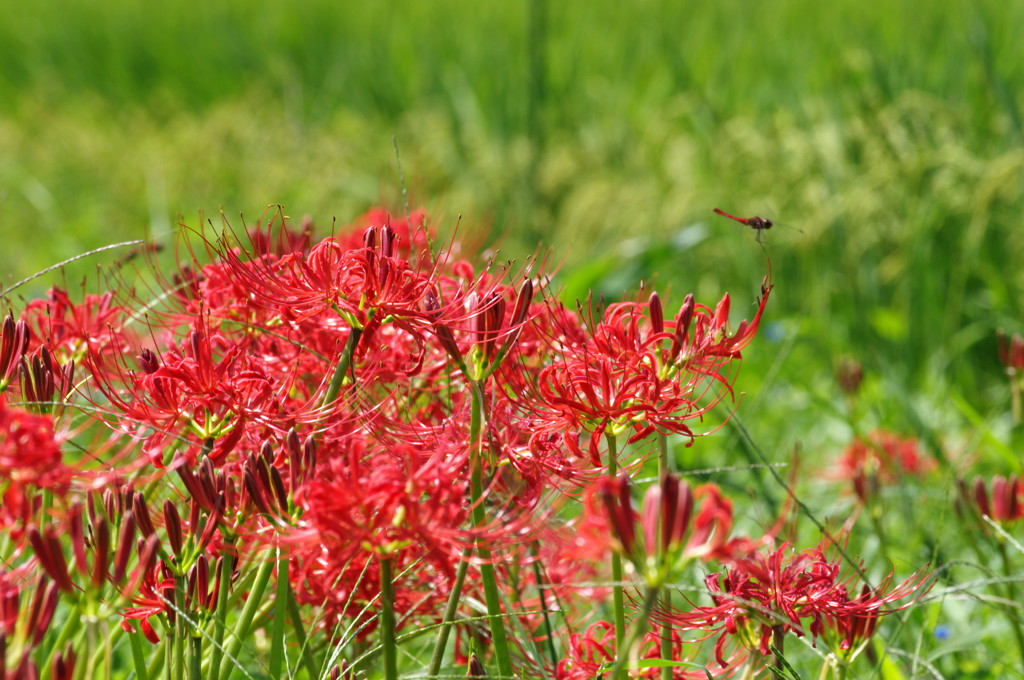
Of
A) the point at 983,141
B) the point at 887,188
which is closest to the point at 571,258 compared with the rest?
the point at 887,188

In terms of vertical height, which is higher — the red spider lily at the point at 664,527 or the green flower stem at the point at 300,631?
the green flower stem at the point at 300,631

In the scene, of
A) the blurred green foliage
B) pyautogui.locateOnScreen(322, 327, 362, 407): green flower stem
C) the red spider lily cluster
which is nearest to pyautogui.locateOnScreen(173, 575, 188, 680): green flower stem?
the red spider lily cluster

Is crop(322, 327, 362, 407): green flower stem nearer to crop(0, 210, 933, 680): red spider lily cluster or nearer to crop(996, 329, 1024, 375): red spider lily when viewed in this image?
crop(0, 210, 933, 680): red spider lily cluster

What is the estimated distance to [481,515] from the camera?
3.68ft

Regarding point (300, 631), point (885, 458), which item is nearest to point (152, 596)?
point (300, 631)

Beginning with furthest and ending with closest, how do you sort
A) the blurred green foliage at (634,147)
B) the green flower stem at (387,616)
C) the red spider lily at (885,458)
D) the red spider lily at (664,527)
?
the blurred green foliage at (634,147)
the red spider lily at (885,458)
the green flower stem at (387,616)
the red spider lily at (664,527)

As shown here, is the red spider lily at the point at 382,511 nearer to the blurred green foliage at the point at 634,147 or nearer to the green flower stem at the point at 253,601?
the green flower stem at the point at 253,601

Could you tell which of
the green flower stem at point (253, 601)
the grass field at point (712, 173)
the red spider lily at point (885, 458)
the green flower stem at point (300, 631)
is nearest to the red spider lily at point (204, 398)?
the green flower stem at point (253, 601)

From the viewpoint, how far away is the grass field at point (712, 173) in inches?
132

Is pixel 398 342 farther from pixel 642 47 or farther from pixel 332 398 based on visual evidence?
pixel 642 47

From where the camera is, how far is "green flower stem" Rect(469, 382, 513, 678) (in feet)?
3.51

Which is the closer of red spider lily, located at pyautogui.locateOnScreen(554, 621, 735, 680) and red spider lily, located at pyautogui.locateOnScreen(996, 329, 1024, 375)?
red spider lily, located at pyautogui.locateOnScreen(554, 621, 735, 680)

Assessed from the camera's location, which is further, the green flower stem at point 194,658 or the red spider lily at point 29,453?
the green flower stem at point 194,658

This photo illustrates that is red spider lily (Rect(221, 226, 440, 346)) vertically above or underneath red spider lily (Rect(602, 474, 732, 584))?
above
